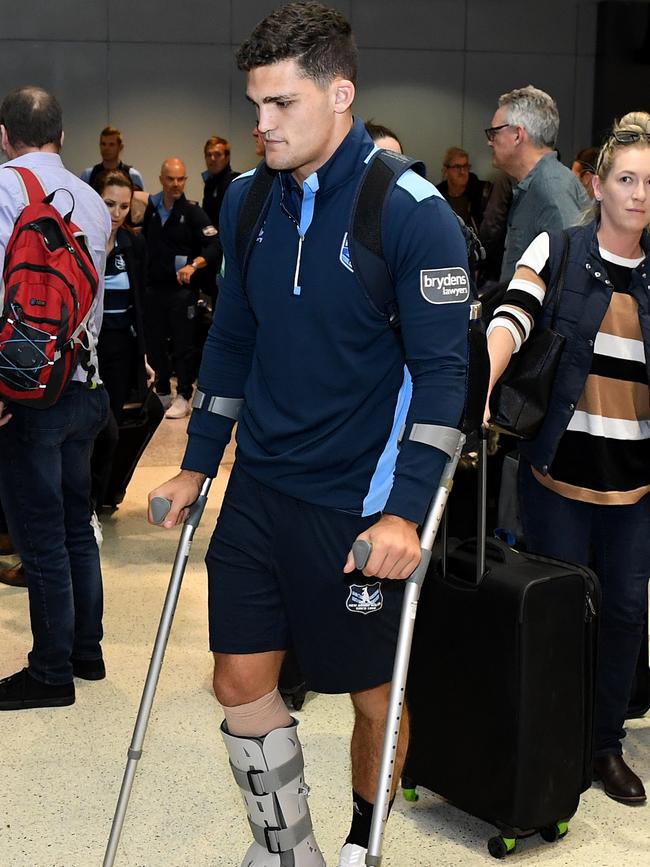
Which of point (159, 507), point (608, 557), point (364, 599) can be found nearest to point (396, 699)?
point (364, 599)

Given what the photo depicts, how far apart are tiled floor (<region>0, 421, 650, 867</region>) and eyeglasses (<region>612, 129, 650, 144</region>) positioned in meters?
1.51

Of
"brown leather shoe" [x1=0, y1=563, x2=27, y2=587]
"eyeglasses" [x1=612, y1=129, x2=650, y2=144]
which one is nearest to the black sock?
"eyeglasses" [x1=612, y1=129, x2=650, y2=144]

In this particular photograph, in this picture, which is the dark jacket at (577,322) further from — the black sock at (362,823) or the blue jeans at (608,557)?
the black sock at (362,823)

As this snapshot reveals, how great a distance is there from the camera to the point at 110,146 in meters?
11.1

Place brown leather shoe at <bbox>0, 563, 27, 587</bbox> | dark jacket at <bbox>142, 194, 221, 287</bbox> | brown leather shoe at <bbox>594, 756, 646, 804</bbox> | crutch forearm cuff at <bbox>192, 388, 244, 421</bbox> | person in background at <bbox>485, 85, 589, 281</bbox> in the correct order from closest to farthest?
1. crutch forearm cuff at <bbox>192, 388, 244, 421</bbox>
2. brown leather shoe at <bbox>594, 756, 646, 804</bbox>
3. person in background at <bbox>485, 85, 589, 281</bbox>
4. brown leather shoe at <bbox>0, 563, 27, 587</bbox>
5. dark jacket at <bbox>142, 194, 221, 287</bbox>

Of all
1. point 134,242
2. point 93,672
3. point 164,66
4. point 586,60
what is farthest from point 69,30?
point 93,672

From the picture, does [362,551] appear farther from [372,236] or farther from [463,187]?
[463,187]

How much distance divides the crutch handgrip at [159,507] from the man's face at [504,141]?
8.73 feet

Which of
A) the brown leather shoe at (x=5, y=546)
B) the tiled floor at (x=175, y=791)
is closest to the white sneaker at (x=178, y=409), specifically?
the brown leather shoe at (x=5, y=546)

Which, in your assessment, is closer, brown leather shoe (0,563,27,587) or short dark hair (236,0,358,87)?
short dark hair (236,0,358,87)

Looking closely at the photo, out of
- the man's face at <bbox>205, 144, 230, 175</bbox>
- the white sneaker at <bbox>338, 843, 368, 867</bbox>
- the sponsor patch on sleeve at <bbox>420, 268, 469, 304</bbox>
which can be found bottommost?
the white sneaker at <bbox>338, 843, 368, 867</bbox>

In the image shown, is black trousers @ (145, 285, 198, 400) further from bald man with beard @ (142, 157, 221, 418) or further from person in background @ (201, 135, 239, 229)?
person in background @ (201, 135, 239, 229)

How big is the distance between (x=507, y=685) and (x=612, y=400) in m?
0.76

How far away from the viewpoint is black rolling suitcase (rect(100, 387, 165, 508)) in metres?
5.75
